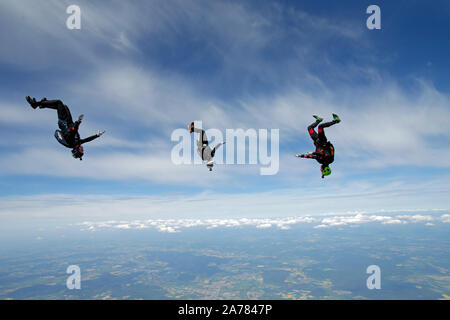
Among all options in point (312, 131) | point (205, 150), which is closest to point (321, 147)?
point (312, 131)

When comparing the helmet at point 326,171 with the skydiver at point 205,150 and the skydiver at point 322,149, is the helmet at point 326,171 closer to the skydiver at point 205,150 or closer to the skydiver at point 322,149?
the skydiver at point 322,149

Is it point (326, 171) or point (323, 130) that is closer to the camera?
point (323, 130)

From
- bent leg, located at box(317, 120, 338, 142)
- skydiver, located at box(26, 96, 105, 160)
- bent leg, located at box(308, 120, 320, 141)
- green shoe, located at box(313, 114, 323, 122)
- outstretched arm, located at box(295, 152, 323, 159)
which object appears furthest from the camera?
bent leg, located at box(308, 120, 320, 141)

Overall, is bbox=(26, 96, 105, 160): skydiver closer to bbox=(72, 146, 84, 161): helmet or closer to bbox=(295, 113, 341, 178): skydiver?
bbox=(72, 146, 84, 161): helmet

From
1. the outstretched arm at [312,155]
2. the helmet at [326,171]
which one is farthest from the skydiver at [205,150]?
the helmet at [326,171]

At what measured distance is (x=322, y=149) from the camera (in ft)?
30.1

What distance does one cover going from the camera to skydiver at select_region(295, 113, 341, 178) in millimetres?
8984

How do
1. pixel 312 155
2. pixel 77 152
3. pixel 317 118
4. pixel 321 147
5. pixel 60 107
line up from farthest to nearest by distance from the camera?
pixel 321 147 < pixel 317 118 < pixel 312 155 < pixel 77 152 < pixel 60 107

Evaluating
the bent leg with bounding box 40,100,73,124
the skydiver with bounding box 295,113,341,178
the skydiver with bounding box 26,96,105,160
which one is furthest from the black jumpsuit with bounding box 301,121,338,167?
the bent leg with bounding box 40,100,73,124

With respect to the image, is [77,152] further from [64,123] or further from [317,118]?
[317,118]

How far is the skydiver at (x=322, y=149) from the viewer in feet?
29.5
